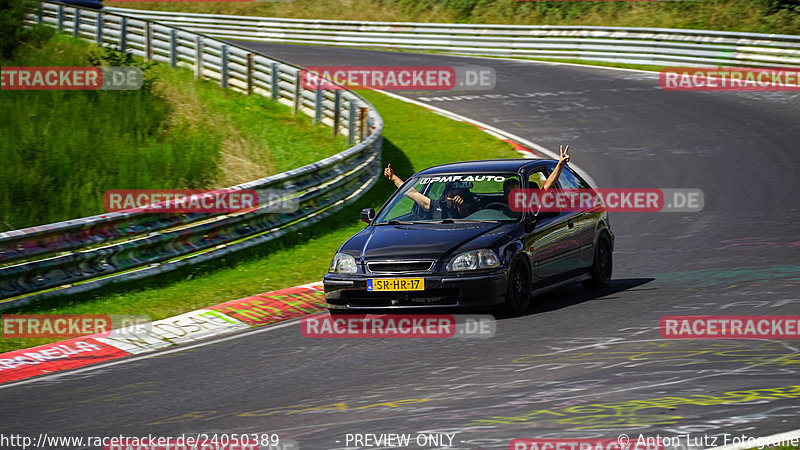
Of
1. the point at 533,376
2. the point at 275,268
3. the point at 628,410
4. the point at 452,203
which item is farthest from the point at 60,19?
the point at 628,410

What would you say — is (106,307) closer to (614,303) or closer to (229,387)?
(229,387)

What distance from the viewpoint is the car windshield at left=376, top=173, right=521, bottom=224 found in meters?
10.2

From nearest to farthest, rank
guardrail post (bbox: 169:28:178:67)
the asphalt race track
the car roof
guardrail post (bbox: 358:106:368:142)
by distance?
the asphalt race track < the car roof < guardrail post (bbox: 358:106:368:142) < guardrail post (bbox: 169:28:178:67)

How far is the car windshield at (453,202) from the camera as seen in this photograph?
10.2 meters

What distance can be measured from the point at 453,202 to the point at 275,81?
15320mm

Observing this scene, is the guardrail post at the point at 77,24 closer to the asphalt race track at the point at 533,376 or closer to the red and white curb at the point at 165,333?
the asphalt race track at the point at 533,376

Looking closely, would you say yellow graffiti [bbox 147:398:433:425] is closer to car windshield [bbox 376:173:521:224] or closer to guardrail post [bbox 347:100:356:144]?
car windshield [bbox 376:173:521:224]

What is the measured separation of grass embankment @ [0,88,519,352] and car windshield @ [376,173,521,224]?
2.12 m

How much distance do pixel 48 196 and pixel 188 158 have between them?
3121mm

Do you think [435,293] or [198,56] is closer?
[435,293]

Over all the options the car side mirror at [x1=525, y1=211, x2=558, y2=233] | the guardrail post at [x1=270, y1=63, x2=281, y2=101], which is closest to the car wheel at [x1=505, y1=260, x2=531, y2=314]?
the car side mirror at [x1=525, y1=211, x2=558, y2=233]

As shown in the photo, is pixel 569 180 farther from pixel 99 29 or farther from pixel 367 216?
pixel 99 29

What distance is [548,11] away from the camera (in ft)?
130

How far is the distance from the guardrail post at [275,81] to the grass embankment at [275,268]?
4.29 metres
